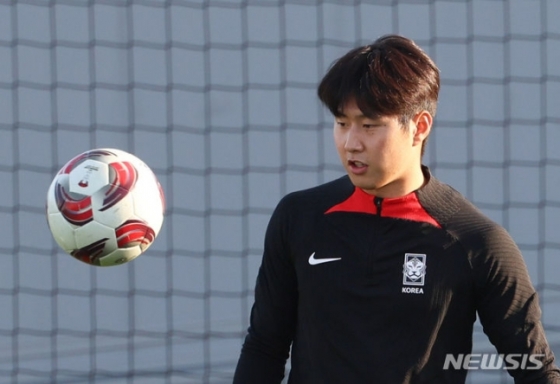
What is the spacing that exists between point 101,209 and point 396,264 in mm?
912

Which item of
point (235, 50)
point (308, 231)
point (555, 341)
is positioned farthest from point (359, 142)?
point (235, 50)

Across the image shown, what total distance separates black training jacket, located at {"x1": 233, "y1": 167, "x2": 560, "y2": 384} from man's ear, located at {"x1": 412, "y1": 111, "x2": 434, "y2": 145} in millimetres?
101

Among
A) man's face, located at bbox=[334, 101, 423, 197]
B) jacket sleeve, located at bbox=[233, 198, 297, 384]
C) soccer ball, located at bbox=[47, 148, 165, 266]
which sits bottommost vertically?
jacket sleeve, located at bbox=[233, 198, 297, 384]

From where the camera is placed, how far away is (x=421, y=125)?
6.42 feet

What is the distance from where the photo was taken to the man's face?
6.17 ft

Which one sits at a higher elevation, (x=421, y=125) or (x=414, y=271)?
(x=421, y=125)

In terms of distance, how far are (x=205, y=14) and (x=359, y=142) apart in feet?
11.6

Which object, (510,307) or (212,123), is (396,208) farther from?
(212,123)

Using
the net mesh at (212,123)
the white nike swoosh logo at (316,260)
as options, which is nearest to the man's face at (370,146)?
the white nike swoosh logo at (316,260)

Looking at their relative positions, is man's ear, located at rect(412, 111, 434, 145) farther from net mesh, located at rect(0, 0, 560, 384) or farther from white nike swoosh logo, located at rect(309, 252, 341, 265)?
net mesh, located at rect(0, 0, 560, 384)

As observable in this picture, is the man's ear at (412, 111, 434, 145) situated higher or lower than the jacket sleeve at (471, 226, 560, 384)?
higher

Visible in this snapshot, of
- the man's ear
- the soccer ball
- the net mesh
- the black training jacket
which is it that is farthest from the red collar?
the net mesh

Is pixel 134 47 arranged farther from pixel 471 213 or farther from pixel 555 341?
pixel 471 213

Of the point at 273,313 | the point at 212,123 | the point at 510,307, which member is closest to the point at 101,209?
the point at 273,313
